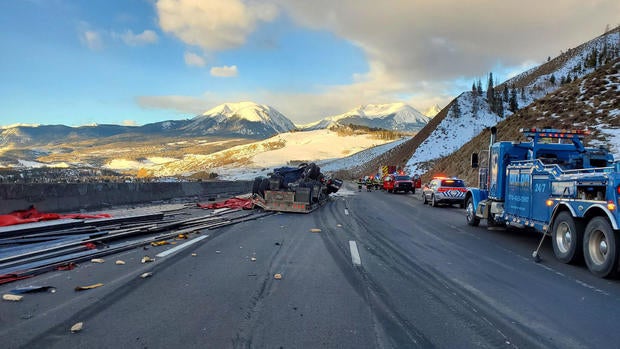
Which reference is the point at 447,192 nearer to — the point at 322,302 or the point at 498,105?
the point at 322,302

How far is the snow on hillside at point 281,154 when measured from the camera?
136 meters

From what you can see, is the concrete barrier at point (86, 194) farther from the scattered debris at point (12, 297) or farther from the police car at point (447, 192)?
the police car at point (447, 192)

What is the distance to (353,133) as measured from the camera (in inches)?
7840

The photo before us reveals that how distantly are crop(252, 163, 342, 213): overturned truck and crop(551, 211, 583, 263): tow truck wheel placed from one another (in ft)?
35.2

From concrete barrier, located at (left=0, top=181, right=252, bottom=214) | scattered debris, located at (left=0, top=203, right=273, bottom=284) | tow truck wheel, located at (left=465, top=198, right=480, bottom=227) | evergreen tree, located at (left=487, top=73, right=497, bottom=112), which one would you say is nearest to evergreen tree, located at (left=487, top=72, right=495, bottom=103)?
evergreen tree, located at (left=487, top=73, right=497, bottom=112)

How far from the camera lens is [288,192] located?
62.6ft

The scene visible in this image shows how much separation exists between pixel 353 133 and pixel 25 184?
616 feet

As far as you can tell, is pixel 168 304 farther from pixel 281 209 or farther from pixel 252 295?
pixel 281 209

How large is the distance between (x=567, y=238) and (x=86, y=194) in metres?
16.0

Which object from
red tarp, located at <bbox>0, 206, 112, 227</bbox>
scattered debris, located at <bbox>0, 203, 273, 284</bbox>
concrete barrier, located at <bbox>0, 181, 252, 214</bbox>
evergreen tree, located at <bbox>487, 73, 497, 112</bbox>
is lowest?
scattered debris, located at <bbox>0, 203, 273, 284</bbox>

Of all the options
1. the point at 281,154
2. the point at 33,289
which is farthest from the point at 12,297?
the point at 281,154

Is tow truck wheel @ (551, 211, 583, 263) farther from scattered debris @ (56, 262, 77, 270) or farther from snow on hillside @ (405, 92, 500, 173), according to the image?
snow on hillside @ (405, 92, 500, 173)

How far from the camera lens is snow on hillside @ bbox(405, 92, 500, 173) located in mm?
68125

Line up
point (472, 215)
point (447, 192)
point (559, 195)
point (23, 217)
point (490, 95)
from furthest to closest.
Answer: point (490, 95), point (447, 192), point (472, 215), point (23, 217), point (559, 195)
